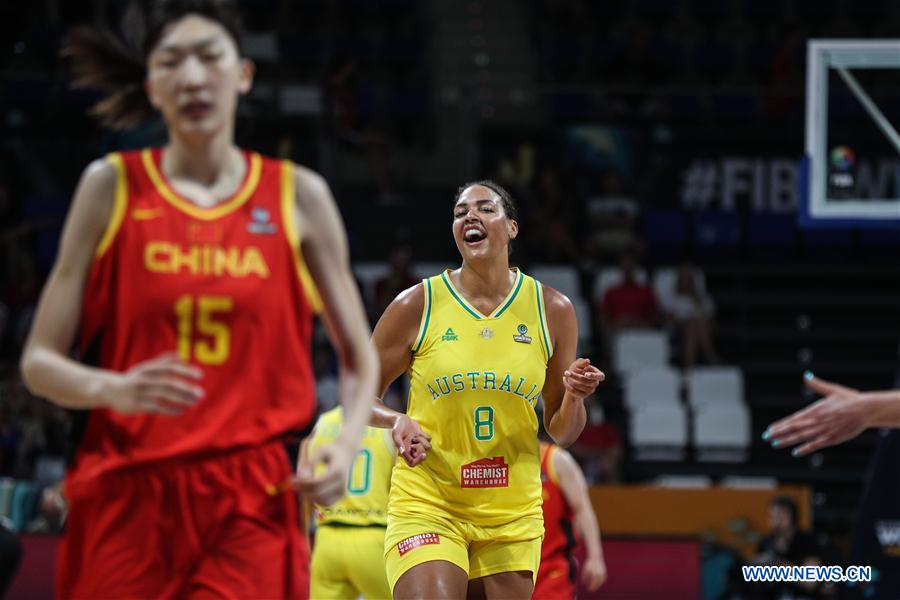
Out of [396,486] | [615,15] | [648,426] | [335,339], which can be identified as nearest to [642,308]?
[648,426]

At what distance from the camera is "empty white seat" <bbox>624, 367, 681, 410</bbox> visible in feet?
49.2

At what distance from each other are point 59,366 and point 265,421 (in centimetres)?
51

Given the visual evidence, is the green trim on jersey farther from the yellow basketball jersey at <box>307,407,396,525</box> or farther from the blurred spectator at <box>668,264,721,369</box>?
the blurred spectator at <box>668,264,721,369</box>

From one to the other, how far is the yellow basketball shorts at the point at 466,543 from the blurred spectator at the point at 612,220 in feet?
34.1

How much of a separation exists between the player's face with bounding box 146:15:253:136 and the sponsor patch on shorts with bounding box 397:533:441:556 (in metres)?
2.71

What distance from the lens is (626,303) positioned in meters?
15.4

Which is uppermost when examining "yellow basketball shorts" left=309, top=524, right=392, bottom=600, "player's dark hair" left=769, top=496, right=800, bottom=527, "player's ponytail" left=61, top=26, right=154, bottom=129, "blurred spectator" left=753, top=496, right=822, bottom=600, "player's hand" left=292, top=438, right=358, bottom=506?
"player's ponytail" left=61, top=26, right=154, bottom=129

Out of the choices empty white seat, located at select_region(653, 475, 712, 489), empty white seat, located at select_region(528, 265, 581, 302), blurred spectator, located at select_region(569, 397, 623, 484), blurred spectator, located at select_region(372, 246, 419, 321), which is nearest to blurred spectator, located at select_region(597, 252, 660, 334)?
empty white seat, located at select_region(528, 265, 581, 302)

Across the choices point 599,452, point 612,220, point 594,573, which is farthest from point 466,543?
point 612,220

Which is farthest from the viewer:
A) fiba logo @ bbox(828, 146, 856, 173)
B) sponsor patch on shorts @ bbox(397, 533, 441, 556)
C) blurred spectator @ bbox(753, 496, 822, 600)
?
fiba logo @ bbox(828, 146, 856, 173)

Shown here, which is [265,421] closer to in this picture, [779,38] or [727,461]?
[727,461]

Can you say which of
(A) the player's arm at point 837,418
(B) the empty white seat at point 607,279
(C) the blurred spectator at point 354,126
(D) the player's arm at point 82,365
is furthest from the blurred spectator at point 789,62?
(D) the player's arm at point 82,365

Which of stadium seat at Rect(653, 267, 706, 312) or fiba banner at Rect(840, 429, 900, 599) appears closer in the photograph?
fiba banner at Rect(840, 429, 900, 599)
